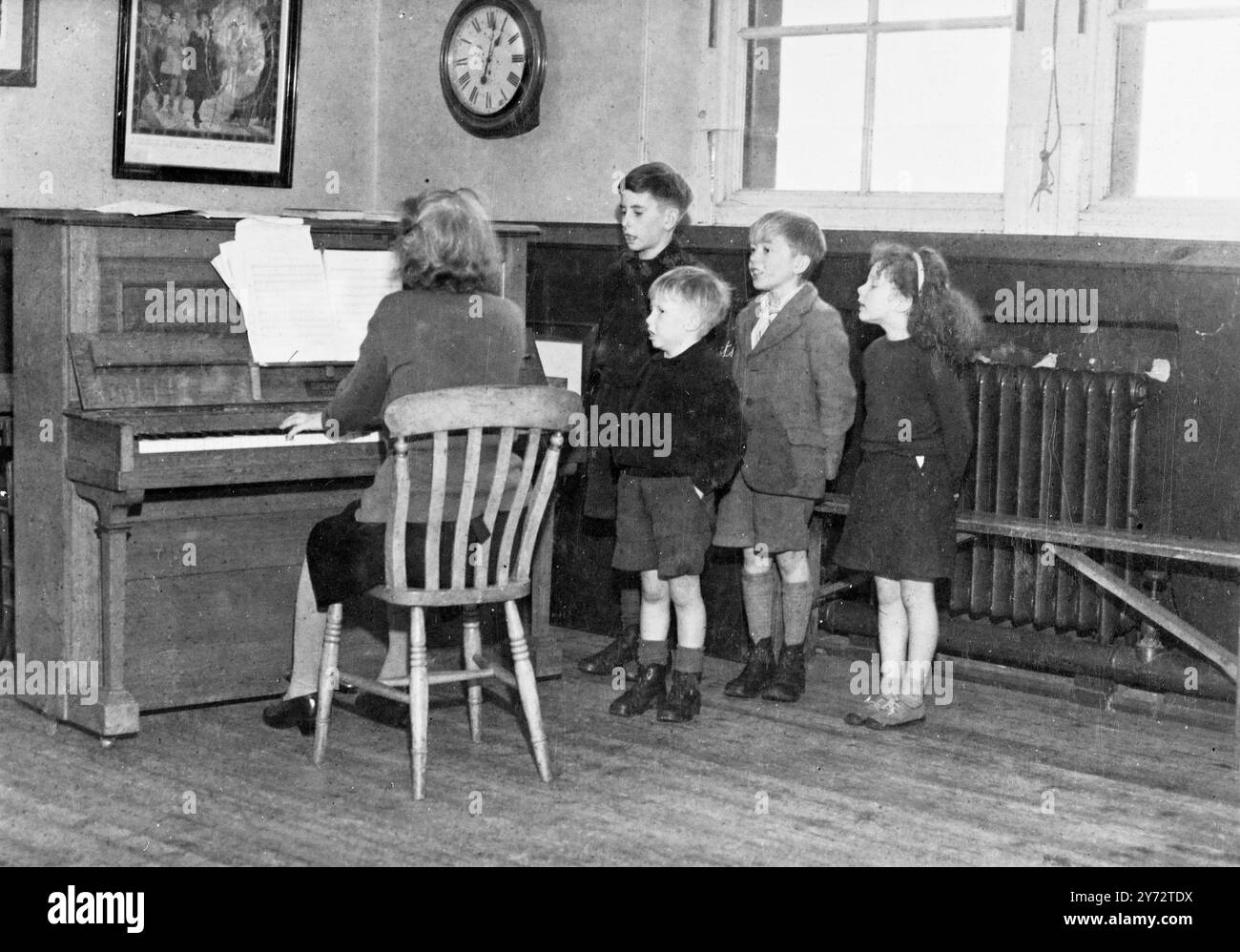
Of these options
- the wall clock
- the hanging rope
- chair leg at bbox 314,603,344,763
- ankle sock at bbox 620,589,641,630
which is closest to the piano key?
chair leg at bbox 314,603,344,763

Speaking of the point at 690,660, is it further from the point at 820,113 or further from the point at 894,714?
the point at 820,113

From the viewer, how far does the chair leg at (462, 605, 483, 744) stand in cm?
424

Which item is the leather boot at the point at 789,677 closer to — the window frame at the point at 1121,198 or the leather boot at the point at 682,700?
the leather boot at the point at 682,700

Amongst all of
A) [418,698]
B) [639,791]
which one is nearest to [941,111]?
[639,791]

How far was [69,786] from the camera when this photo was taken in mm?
3936

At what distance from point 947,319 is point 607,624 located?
169cm

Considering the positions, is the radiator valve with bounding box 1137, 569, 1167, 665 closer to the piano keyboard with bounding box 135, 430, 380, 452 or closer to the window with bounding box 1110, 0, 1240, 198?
the window with bounding box 1110, 0, 1240, 198

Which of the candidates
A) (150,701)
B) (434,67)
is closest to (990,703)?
(150,701)

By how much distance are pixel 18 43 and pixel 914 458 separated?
3.25m

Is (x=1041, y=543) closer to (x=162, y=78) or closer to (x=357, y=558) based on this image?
(x=357, y=558)

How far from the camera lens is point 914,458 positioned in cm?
450

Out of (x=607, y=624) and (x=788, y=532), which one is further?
(x=607, y=624)

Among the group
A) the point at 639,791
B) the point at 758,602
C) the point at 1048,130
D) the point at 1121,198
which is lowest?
the point at 639,791

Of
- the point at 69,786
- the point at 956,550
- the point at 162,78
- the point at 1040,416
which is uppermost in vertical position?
the point at 162,78
